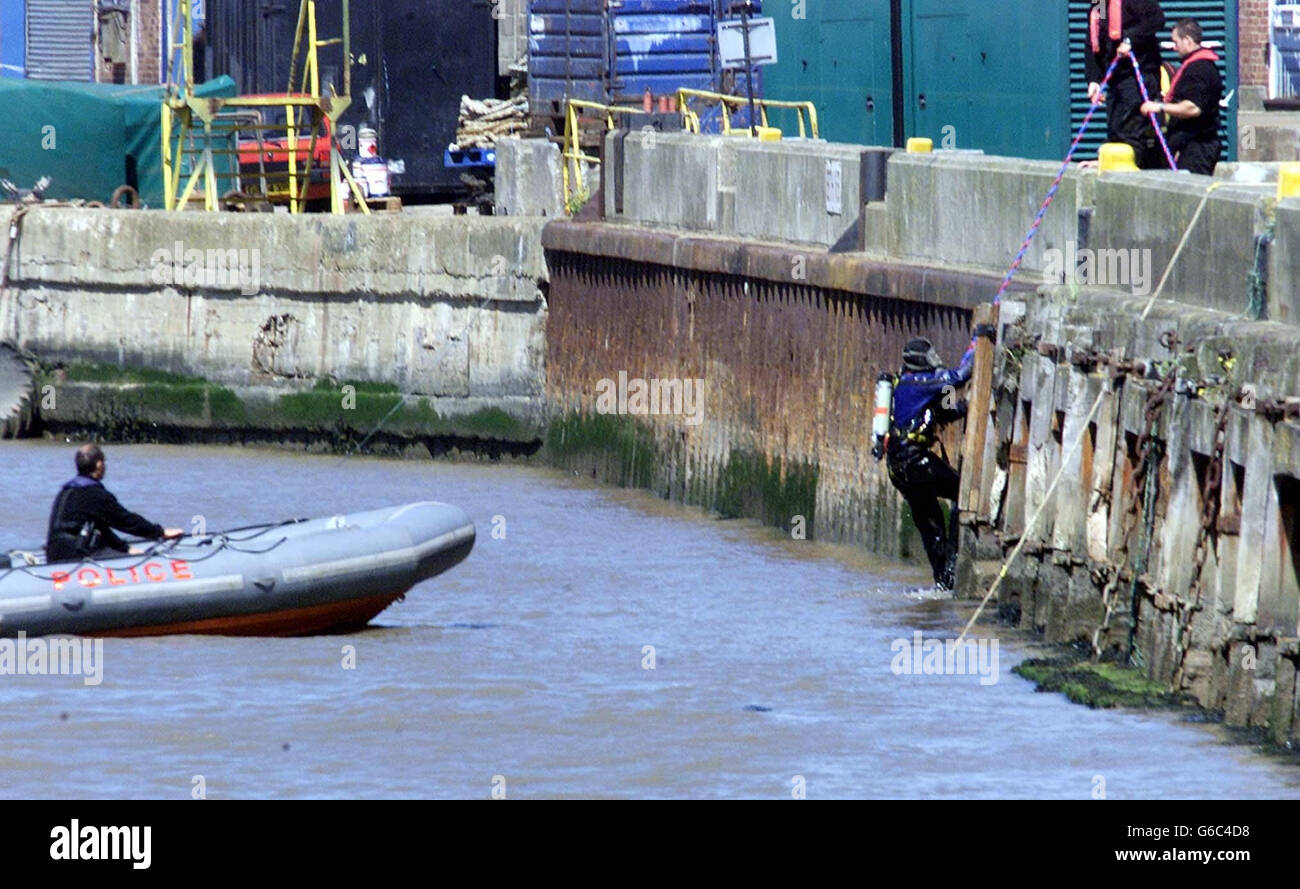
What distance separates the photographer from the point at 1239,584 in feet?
35.9

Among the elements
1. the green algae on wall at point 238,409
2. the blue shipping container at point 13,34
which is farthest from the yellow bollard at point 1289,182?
the blue shipping container at point 13,34

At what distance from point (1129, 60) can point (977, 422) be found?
7.56ft

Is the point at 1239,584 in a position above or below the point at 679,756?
above

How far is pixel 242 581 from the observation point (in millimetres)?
13625

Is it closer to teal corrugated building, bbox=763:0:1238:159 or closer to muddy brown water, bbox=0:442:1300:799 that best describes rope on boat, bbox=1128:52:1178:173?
muddy brown water, bbox=0:442:1300:799

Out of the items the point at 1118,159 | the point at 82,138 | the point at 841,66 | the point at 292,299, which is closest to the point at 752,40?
the point at 841,66

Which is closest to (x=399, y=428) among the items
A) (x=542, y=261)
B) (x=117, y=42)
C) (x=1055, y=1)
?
(x=542, y=261)

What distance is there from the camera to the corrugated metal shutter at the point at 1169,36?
75.2 feet

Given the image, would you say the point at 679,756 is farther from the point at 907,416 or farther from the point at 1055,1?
the point at 1055,1

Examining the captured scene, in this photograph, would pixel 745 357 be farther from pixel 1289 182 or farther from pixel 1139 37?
pixel 1289 182

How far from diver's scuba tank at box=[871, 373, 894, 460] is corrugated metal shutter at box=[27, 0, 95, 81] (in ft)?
87.0

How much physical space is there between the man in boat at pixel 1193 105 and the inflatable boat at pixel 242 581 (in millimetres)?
4743

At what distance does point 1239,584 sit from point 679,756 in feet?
8.26

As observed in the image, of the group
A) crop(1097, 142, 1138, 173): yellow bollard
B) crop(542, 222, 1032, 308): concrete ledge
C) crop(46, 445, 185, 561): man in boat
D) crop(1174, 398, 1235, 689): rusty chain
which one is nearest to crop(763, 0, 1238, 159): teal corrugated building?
crop(542, 222, 1032, 308): concrete ledge
